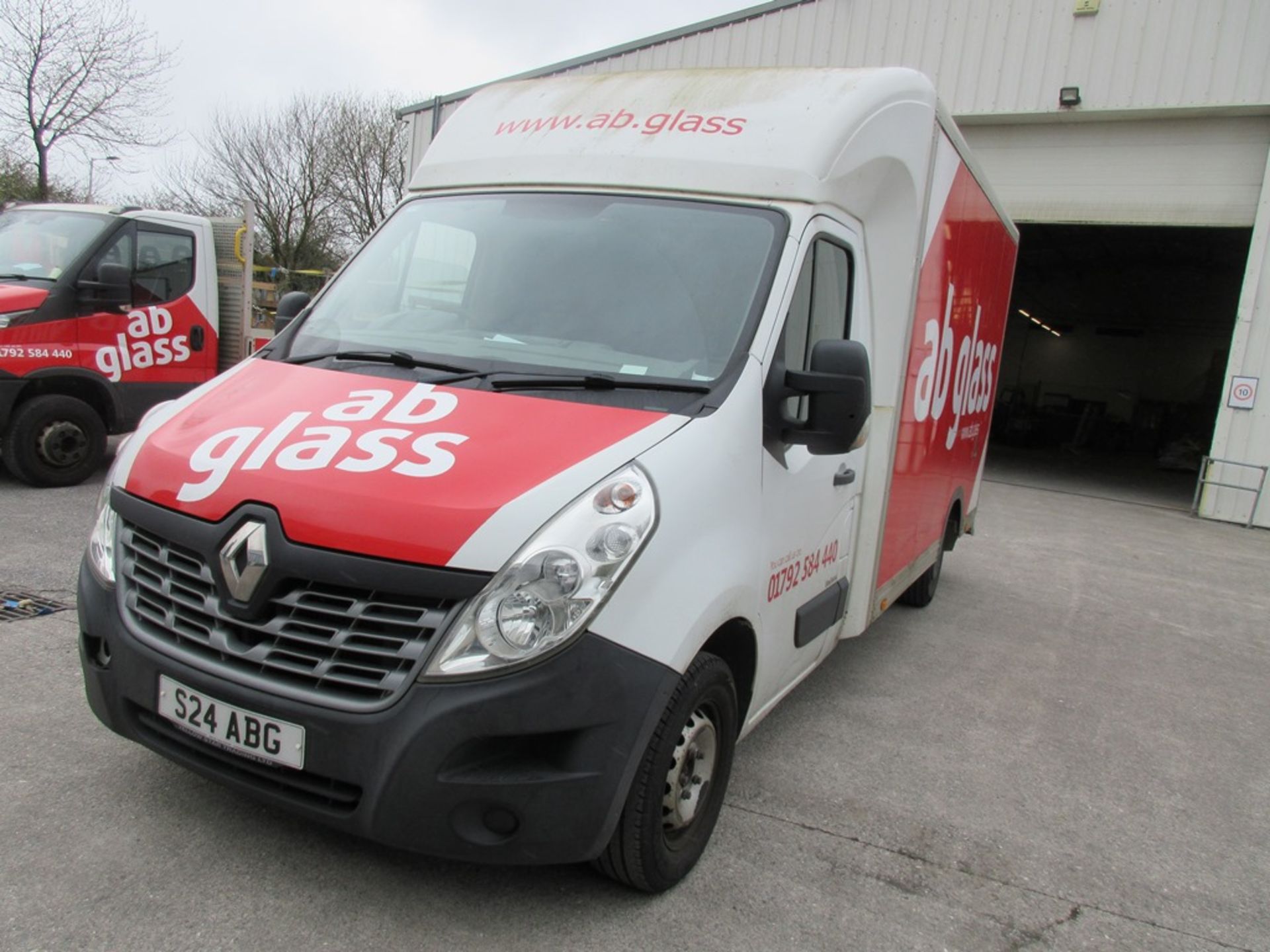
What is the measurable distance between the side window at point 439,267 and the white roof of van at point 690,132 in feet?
0.87

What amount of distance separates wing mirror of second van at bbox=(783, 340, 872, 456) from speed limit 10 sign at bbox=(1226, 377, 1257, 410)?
12210 mm

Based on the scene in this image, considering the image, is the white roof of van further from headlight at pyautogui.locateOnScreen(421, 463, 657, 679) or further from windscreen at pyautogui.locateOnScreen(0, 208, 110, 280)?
windscreen at pyautogui.locateOnScreen(0, 208, 110, 280)

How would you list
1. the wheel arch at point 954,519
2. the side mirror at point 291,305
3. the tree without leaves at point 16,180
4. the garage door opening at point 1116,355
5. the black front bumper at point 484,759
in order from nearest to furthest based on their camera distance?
1. the black front bumper at point 484,759
2. the side mirror at point 291,305
3. the wheel arch at point 954,519
4. the garage door opening at point 1116,355
5. the tree without leaves at point 16,180

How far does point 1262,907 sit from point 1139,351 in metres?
32.4

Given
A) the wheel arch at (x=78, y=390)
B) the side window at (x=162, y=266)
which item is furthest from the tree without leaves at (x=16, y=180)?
the wheel arch at (x=78, y=390)

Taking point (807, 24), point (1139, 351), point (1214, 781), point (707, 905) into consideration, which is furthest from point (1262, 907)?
point (1139, 351)

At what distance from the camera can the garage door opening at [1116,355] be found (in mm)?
19500

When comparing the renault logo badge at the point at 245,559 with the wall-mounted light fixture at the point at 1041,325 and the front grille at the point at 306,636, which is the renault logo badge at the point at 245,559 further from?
the wall-mounted light fixture at the point at 1041,325

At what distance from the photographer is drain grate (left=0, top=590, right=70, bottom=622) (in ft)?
14.9

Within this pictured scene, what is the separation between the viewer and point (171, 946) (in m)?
2.34

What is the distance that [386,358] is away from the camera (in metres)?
3.12

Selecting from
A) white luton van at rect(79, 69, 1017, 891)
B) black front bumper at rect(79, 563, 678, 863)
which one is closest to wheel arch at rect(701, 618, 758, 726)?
white luton van at rect(79, 69, 1017, 891)

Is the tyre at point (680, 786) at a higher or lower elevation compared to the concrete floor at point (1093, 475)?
higher

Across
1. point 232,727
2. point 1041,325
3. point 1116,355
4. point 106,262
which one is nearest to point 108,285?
point 106,262
